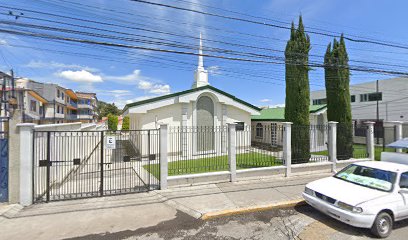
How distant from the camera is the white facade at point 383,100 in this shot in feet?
78.1

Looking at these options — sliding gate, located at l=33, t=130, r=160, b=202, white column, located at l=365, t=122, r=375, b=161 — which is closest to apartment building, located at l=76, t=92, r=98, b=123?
sliding gate, located at l=33, t=130, r=160, b=202

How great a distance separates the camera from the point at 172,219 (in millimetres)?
5156

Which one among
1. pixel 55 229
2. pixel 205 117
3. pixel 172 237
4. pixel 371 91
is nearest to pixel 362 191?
pixel 172 237

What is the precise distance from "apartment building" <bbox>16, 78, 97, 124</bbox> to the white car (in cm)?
2251

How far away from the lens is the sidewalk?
4.72 metres

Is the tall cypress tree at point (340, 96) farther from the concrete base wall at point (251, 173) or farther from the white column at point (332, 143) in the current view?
the white column at point (332, 143)

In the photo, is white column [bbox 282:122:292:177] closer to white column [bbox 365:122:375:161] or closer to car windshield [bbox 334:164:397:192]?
car windshield [bbox 334:164:397:192]

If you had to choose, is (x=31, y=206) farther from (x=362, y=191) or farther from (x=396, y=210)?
(x=396, y=210)

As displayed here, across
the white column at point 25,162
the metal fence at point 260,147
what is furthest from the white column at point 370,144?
the white column at point 25,162

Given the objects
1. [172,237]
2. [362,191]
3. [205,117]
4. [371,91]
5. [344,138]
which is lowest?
[172,237]

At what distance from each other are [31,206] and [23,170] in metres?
0.99

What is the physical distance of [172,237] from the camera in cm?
441

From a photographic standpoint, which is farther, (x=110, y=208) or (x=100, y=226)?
(x=110, y=208)

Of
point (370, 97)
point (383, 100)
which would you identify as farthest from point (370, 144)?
point (370, 97)
